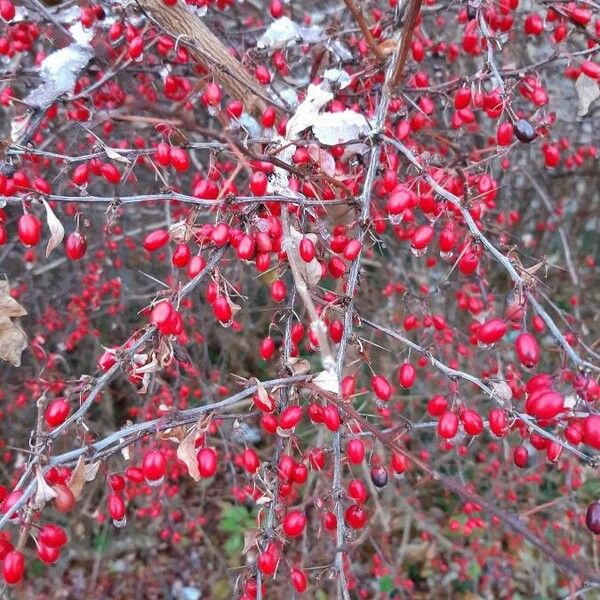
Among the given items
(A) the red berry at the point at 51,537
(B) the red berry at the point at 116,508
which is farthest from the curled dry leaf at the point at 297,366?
(A) the red berry at the point at 51,537

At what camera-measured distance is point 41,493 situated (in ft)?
3.60

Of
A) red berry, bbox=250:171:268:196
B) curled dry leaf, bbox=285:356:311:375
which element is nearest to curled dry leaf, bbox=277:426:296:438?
curled dry leaf, bbox=285:356:311:375

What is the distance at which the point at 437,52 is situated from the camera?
252 centimetres

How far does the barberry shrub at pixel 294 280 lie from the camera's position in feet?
4.22

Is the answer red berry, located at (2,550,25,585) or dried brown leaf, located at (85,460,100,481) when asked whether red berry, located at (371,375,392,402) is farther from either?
red berry, located at (2,550,25,585)

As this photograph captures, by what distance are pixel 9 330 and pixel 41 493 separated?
20.7 inches

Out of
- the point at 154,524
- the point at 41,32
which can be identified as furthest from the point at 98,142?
the point at 154,524

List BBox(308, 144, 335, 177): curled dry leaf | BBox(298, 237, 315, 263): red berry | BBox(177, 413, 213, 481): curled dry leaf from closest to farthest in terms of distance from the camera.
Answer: BBox(177, 413, 213, 481): curled dry leaf, BBox(298, 237, 315, 263): red berry, BBox(308, 144, 335, 177): curled dry leaf

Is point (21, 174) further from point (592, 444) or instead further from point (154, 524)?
point (154, 524)

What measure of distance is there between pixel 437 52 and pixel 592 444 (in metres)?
1.88

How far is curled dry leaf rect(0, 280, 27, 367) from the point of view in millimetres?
1467

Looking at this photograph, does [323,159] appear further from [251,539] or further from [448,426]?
[251,539]

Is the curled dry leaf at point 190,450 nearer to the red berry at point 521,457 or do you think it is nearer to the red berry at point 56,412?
the red berry at point 56,412

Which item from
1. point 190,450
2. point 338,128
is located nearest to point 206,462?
point 190,450
